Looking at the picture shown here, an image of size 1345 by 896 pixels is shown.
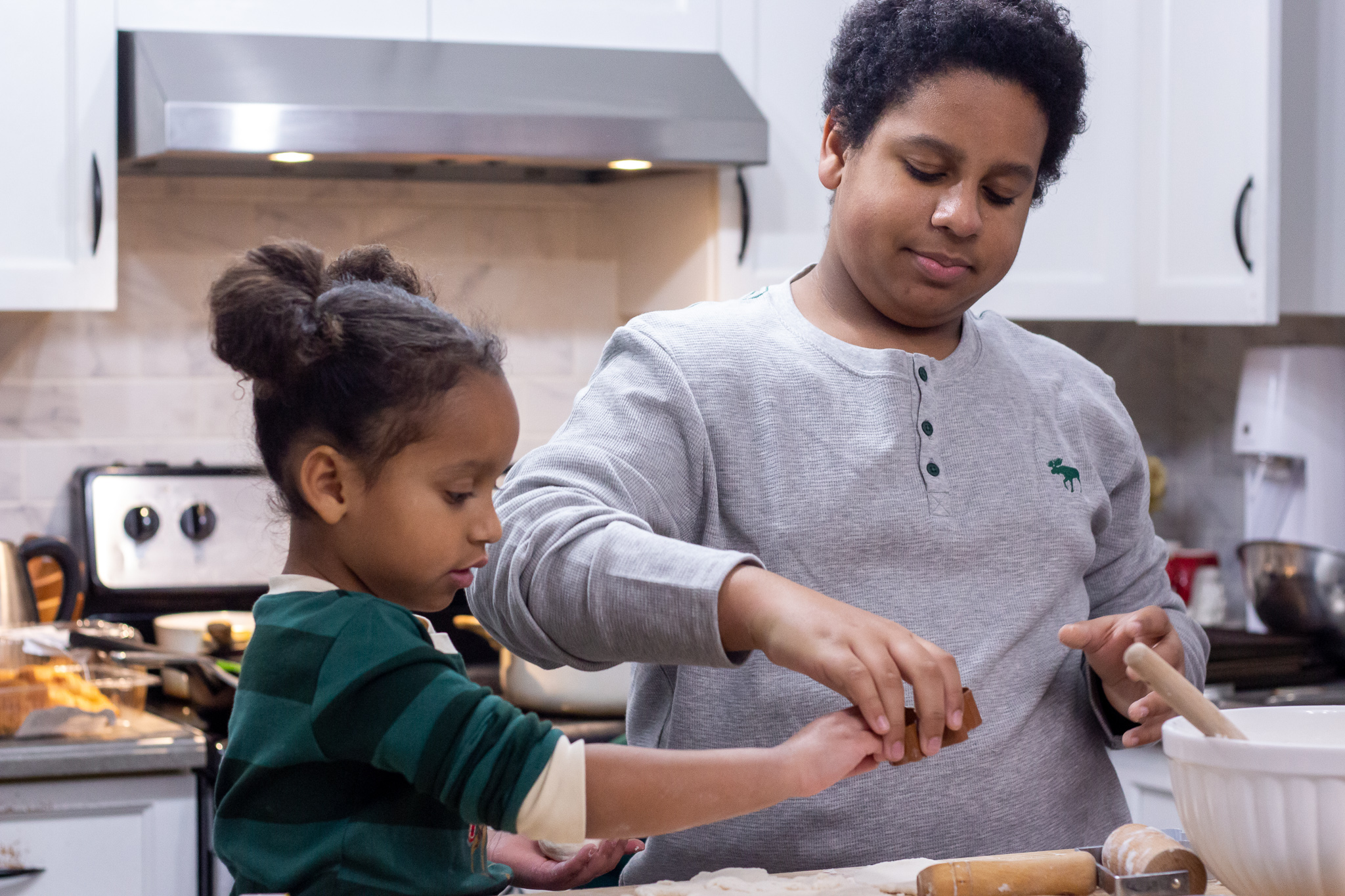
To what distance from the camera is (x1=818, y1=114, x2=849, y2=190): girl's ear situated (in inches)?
45.5

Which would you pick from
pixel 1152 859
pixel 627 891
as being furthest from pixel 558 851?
pixel 1152 859

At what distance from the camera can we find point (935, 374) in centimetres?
112

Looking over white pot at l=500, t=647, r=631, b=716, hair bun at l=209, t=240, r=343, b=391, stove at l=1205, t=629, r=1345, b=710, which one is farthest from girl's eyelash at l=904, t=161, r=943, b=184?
stove at l=1205, t=629, r=1345, b=710

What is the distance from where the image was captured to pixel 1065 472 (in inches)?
44.4

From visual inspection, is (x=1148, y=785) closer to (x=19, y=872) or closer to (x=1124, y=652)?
(x=1124, y=652)

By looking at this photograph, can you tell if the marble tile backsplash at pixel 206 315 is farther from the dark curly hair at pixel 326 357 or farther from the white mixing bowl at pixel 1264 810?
the white mixing bowl at pixel 1264 810

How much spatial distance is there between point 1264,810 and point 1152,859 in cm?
11

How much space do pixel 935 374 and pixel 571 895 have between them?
19.9 inches

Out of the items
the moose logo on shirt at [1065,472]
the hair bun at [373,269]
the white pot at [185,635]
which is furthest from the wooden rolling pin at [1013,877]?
the white pot at [185,635]

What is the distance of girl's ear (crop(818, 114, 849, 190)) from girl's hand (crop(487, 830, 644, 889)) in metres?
0.53

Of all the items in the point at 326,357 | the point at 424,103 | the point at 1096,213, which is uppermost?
the point at 424,103

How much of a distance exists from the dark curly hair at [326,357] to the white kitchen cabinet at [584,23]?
135 centimetres

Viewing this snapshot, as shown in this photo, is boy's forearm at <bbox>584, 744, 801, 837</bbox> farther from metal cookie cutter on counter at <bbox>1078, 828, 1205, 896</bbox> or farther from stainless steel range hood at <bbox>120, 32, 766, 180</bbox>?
stainless steel range hood at <bbox>120, 32, 766, 180</bbox>

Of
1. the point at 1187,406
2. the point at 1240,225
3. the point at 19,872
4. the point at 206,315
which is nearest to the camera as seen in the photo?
the point at 19,872
